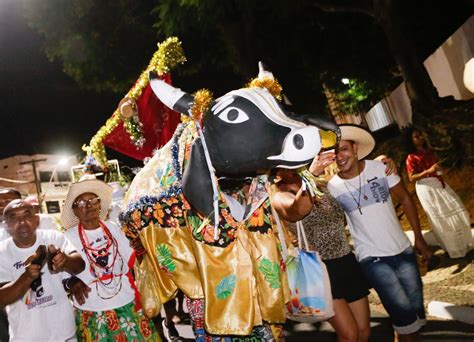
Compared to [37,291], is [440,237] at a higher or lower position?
lower

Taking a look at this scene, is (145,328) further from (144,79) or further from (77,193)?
(144,79)

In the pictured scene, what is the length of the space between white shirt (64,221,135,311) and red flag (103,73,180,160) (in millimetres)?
2390

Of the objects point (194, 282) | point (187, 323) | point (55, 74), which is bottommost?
point (187, 323)

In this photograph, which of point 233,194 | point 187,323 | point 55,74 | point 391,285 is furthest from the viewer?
point 55,74

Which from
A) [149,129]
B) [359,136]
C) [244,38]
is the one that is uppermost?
[244,38]

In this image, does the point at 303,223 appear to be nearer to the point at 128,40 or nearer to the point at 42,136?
the point at 128,40

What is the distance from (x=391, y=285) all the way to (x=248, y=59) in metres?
9.26

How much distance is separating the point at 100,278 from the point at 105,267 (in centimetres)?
9

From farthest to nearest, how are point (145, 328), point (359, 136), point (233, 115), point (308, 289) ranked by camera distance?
point (359, 136)
point (145, 328)
point (308, 289)
point (233, 115)

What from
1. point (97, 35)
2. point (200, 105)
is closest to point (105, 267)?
point (200, 105)

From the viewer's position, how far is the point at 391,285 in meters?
3.75

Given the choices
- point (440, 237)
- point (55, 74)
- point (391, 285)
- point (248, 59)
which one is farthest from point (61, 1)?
point (391, 285)

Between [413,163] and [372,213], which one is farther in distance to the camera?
[413,163]

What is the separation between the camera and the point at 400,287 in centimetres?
376
